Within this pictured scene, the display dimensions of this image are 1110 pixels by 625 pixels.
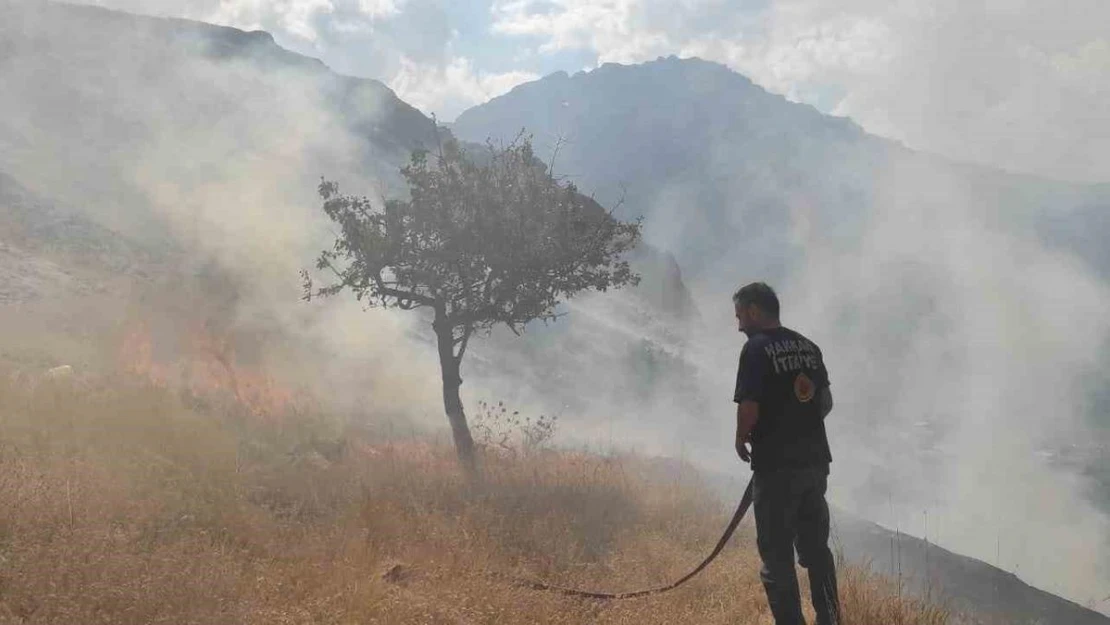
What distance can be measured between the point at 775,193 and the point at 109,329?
68.5 meters

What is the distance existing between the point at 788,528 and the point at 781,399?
2.14 ft

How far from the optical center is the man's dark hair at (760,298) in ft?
12.1

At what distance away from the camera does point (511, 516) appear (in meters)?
6.39

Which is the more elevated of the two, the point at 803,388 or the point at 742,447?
the point at 803,388

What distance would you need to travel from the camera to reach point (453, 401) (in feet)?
29.0

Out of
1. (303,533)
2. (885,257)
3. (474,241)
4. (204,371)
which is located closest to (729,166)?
(885,257)

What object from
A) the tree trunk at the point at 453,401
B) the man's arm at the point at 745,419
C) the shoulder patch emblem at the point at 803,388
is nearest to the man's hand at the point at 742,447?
the man's arm at the point at 745,419

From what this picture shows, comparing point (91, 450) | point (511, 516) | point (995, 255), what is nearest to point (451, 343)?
point (511, 516)

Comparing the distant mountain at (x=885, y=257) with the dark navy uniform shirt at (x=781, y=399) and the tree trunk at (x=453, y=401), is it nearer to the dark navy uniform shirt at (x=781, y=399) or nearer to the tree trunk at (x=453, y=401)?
the tree trunk at (x=453, y=401)

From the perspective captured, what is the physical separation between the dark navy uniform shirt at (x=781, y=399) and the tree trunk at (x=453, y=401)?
5.43 metres

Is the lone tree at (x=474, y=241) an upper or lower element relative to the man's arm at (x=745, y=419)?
upper

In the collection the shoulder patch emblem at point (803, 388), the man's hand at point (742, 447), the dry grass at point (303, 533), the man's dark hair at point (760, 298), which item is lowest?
the dry grass at point (303, 533)

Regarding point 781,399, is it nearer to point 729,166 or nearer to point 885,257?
point 885,257

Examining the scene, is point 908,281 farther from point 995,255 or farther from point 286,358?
point 286,358
